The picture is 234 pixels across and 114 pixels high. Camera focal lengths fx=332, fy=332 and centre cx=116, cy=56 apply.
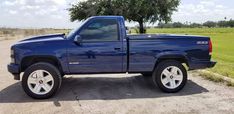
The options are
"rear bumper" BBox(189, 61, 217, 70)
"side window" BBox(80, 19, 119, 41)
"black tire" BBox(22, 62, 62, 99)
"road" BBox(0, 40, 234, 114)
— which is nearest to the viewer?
"road" BBox(0, 40, 234, 114)

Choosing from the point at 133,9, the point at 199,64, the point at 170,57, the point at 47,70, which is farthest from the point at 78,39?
the point at 133,9

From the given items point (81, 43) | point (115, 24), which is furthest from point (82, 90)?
point (115, 24)

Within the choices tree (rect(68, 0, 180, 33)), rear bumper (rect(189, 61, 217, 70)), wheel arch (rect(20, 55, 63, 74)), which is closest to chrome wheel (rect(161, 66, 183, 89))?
rear bumper (rect(189, 61, 217, 70))

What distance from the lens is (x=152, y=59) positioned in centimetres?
753

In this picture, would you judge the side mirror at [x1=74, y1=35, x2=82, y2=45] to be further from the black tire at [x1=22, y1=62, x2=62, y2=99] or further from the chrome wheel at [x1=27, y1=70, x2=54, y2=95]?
the chrome wheel at [x1=27, y1=70, x2=54, y2=95]

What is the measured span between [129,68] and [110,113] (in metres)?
1.74

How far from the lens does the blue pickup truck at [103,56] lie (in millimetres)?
7203

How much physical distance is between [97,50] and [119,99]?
1188 millimetres

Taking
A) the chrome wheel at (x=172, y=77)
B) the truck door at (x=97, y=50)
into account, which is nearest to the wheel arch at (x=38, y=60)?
the truck door at (x=97, y=50)

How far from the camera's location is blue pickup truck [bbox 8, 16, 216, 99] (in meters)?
7.20

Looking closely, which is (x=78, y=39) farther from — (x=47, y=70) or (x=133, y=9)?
(x=133, y=9)

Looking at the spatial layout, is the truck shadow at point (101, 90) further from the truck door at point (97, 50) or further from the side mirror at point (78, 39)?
the side mirror at point (78, 39)

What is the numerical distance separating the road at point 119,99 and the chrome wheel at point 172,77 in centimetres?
23

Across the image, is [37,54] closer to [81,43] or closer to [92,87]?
[81,43]
